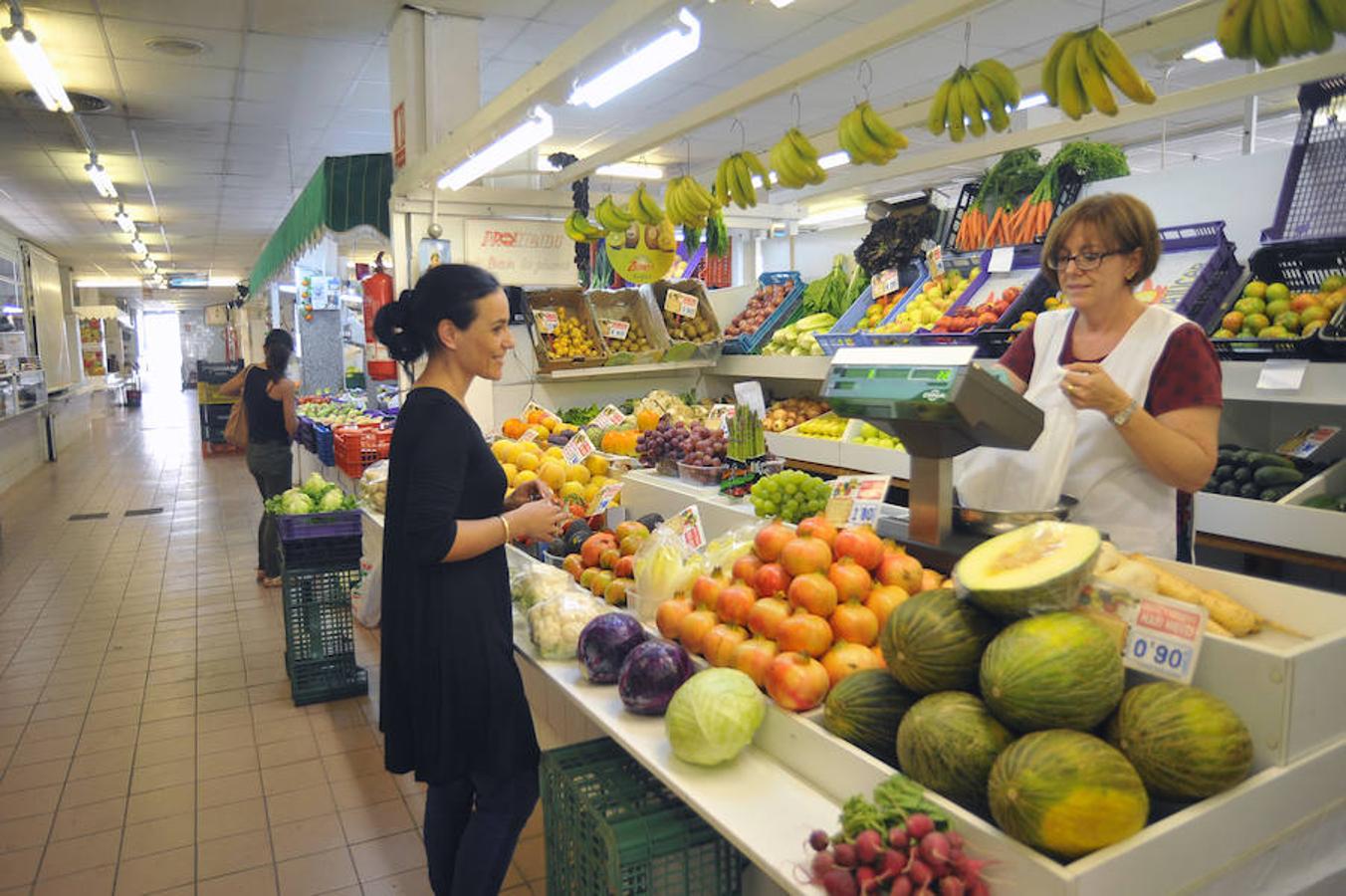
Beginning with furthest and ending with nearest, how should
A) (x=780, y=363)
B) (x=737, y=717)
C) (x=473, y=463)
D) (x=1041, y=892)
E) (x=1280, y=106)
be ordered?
(x=1280, y=106) < (x=780, y=363) < (x=473, y=463) < (x=737, y=717) < (x=1041, y=892)

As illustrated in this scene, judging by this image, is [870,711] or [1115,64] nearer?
[870,711]

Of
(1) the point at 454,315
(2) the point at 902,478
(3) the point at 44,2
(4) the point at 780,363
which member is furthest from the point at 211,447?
(1) the point at 454,315

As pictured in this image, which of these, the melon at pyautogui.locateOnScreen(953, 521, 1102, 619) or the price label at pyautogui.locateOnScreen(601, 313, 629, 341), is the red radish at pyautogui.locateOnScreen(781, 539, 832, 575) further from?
the price label at pyautogui.locateOnScreen(601, 313, 629, 341)

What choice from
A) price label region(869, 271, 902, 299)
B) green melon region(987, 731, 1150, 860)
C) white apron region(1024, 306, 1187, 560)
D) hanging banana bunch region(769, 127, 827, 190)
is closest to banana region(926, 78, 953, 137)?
hanging banana bunch region(769, 127, 827, 190)

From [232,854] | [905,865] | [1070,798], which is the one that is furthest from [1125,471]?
[232,854]

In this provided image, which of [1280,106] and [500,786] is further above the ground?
[1280,106]

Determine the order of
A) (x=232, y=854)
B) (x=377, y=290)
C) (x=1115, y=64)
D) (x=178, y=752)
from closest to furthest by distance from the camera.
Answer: (x=1115, y=64) < (x=232, y=854) < (x=178, y=752) < (x=377, y=290)

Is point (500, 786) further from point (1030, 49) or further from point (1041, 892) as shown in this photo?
point (1030, 49)

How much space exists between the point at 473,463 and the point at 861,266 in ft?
14.7

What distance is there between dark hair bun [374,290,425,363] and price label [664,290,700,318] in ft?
13.5

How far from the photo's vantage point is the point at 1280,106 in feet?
29.7

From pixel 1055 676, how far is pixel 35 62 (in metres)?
6.94

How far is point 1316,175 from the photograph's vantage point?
12.1 feet

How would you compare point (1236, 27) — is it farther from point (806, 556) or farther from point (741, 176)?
point (741, 176)
